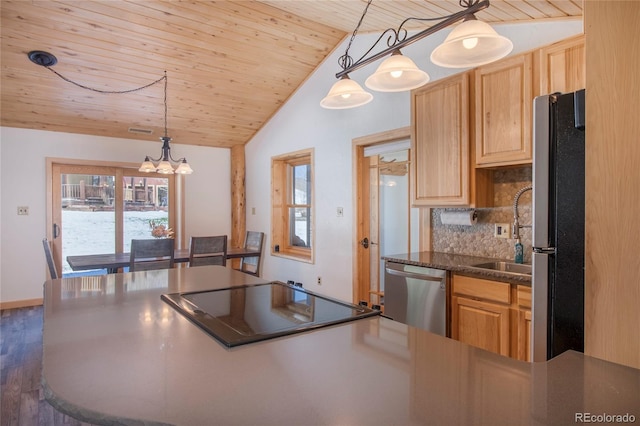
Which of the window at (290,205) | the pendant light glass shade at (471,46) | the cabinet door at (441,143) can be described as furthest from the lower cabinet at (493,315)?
the window at (290,205)

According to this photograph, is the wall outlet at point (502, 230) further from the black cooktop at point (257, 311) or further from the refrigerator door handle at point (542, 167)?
the black cooktop at point (257, 311)

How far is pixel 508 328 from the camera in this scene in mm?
2229

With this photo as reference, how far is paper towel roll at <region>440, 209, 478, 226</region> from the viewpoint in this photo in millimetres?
2879

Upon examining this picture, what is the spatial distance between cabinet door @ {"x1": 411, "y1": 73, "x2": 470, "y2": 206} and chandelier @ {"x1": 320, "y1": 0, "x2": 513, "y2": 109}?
0.96 meters

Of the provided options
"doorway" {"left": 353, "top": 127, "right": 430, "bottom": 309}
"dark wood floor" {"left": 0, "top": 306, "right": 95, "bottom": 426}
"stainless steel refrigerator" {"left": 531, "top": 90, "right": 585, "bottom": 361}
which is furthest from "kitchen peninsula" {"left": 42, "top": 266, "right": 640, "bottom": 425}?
"doorway" {"left": 353, "top": 127, "right": 430, "bottom": 309}

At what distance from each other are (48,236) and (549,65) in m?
5.55

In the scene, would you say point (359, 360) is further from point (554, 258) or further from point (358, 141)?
point (358, 141)

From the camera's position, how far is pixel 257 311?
136 cm

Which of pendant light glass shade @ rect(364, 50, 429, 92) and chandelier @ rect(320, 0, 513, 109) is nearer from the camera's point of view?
chandelier @ rect(320, 0, 513, 109)

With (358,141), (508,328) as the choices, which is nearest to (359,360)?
(508,328)

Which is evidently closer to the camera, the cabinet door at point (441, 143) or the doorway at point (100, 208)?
the cabinet door at point (441, 143)

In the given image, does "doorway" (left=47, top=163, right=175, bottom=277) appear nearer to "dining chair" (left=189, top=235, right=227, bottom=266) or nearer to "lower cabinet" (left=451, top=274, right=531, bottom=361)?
"dining chair" (left=189, top=235, right=227, bottom=266)

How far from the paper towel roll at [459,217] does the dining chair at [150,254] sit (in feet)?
8.39

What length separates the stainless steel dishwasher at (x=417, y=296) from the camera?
2.56 metres
